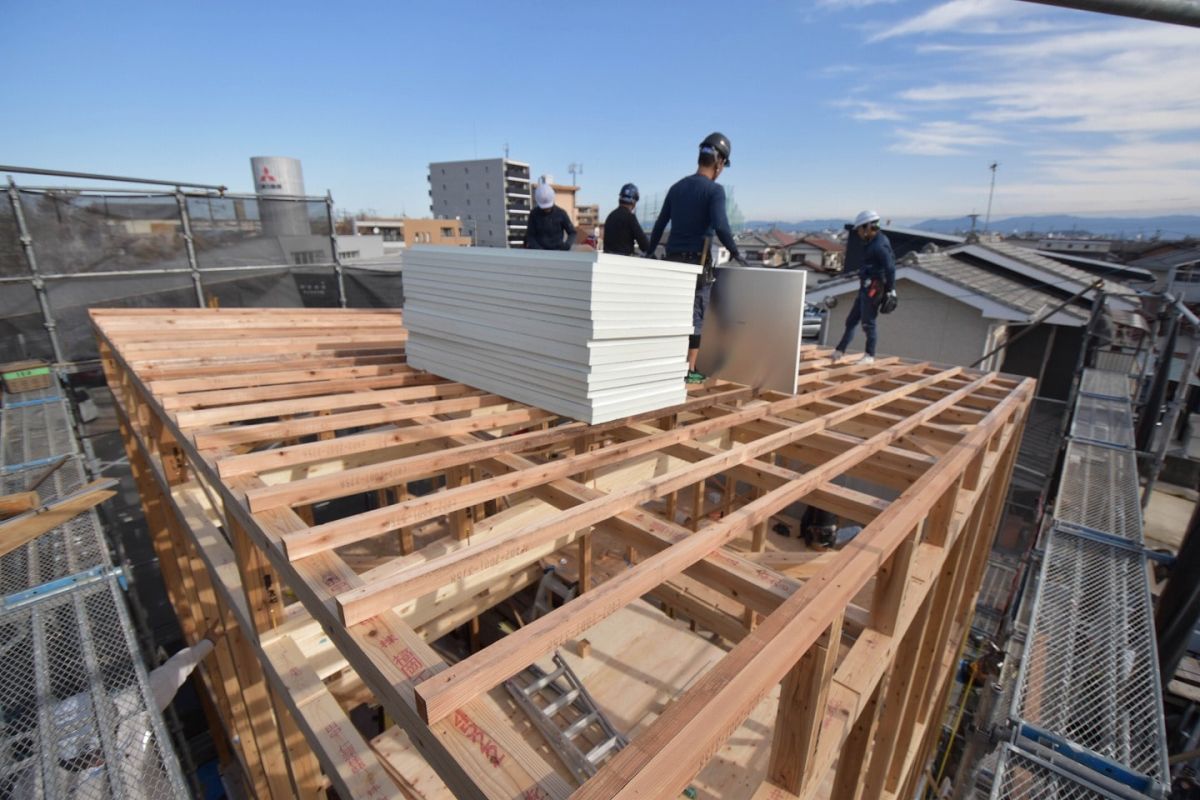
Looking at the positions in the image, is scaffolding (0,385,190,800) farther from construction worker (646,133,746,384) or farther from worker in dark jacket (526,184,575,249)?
worker in dark jacket (526,184,575,249)

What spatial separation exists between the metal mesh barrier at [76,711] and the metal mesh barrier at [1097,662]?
17.0 ft

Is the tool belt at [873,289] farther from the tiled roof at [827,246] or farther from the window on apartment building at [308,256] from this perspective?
the tiled roof at [827,246]

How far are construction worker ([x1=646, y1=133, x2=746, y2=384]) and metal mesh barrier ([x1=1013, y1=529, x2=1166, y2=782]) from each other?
3.67 m

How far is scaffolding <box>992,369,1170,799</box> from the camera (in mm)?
3160

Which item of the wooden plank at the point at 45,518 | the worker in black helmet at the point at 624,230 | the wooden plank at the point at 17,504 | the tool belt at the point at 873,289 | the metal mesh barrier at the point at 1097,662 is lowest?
the metal mesh barrier at the point at 1097,662

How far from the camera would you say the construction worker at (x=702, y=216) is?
15.1 feet

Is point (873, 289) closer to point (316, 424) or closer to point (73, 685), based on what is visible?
point (316, 424)

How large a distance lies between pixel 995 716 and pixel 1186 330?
10.1m

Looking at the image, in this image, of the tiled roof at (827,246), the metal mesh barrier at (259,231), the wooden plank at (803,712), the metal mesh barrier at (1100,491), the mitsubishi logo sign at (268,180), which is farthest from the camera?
the tiled roof at (827,246)

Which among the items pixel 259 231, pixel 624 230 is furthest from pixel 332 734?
pixel 259 231

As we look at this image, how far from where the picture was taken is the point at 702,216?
15.4ft

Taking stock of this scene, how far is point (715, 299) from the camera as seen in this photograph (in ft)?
16.7

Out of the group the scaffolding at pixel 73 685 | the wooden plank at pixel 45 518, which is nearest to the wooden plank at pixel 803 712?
the scaffolding at pixel 73 685

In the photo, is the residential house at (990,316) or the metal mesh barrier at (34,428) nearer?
the metal mesh barrier at (34,428)
